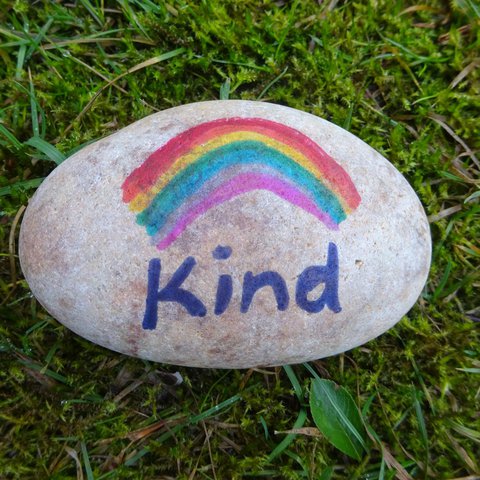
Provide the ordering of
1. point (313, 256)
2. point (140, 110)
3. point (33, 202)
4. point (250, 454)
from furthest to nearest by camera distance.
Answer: point (140, 110), point (250, 454), point (33, 202), point (313, 256)

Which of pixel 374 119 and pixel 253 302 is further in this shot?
pixel 374 119

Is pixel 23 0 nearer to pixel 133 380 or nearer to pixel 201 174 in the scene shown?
pixel 201 174

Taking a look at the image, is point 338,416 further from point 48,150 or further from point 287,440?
point 48,150

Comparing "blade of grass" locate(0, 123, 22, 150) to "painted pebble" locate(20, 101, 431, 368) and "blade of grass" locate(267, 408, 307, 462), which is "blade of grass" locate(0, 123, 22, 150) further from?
"blade of grass" locate(267, 408, 307, 462)

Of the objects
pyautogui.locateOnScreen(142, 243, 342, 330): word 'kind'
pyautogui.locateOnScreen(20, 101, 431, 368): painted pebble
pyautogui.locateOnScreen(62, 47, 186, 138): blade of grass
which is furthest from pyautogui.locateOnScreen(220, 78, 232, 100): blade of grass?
pyautogui.locateOnScreen(142, 243, 342, 330): word 'kind'

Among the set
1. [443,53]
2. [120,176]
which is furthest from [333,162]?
[443,53]
